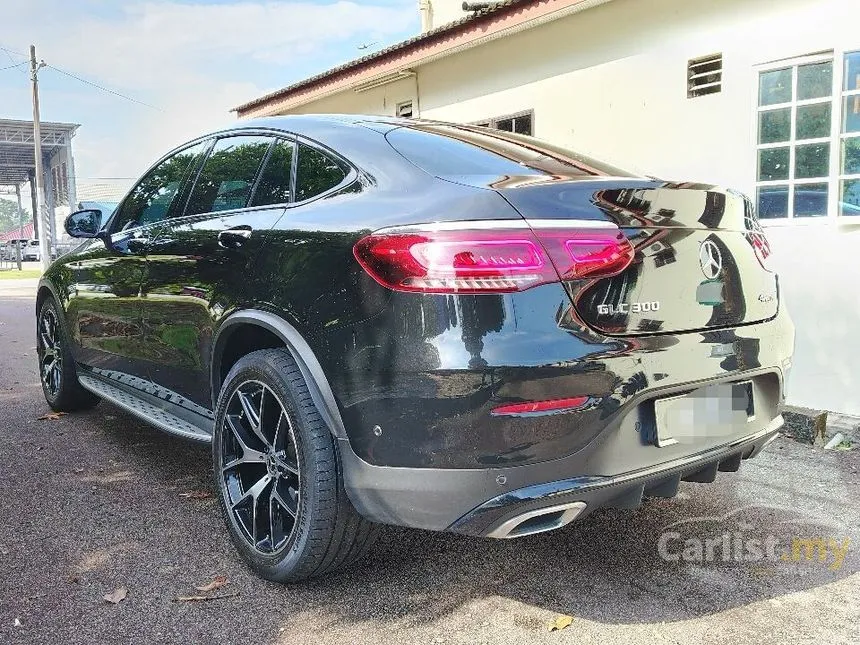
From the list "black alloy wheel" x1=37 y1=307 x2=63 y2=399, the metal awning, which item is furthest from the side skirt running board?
the metal awning

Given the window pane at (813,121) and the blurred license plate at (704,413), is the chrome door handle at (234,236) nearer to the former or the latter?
the blurred license plate at (704,413)

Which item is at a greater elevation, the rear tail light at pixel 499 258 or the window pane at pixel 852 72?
the window pane at pixel 852 72

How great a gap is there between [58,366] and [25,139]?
151 ft

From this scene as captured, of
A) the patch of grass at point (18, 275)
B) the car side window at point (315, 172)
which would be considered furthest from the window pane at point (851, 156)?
the patch of grass at point (18, 275)

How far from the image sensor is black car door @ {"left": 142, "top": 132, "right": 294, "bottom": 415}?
9.12 ft

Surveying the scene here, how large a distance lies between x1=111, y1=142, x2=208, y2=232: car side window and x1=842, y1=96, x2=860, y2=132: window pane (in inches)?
153

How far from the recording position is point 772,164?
516cm

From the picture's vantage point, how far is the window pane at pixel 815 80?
479 centimetres

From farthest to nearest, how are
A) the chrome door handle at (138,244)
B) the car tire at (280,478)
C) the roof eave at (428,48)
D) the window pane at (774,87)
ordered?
the roof eave at (428,48), the window pane at (774,87), the chrome door handle at (138,244), the car tire at (280,478)

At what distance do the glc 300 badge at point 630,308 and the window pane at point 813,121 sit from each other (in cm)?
351

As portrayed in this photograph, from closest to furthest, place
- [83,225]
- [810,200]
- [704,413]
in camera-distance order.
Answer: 1. [704,413]
2. [83,225]
3. [810,200]

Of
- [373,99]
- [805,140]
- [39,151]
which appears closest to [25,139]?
[39,151]

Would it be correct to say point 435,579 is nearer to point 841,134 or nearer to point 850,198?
point 850,198

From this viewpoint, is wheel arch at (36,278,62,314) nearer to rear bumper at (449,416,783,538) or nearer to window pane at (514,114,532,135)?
rear bumper at (449,416,783,538)
